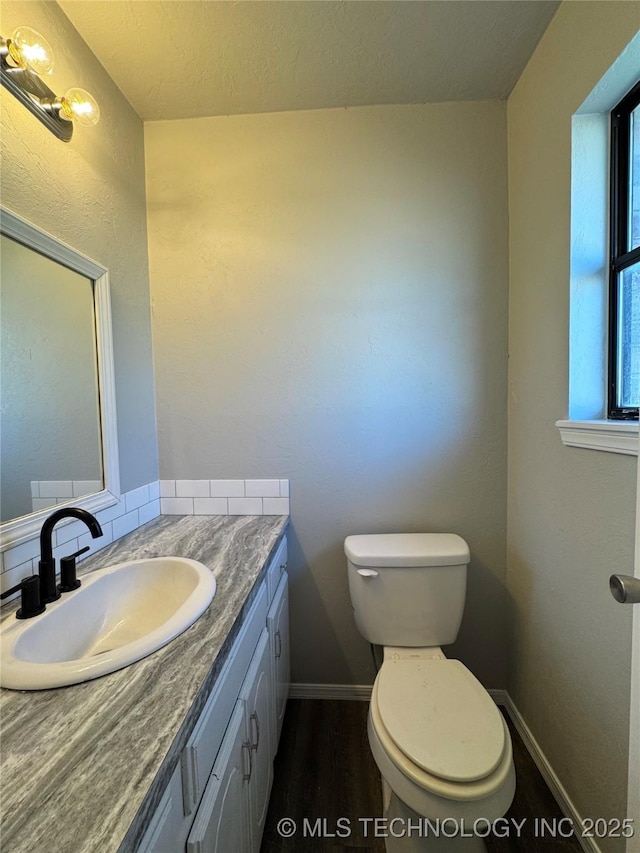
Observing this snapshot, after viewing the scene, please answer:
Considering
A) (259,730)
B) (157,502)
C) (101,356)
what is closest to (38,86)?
(101,356)

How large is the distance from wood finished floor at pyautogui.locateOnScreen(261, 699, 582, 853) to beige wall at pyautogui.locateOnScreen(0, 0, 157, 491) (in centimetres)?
117

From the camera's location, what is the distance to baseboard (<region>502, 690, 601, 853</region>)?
3.31 feet

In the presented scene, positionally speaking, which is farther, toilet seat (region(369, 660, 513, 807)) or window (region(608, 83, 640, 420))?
window (region(608, 83, 640, 420))

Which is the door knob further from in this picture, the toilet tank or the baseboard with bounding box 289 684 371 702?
the baseboard with bounding box 289 684 371 702

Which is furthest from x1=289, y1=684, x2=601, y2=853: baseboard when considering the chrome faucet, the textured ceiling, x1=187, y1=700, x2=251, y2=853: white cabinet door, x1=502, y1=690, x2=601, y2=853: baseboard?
the textured ceiling

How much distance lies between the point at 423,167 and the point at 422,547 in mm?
1498

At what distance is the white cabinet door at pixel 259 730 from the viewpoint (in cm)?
86

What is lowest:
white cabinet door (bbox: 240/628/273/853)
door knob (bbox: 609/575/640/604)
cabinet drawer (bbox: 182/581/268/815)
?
white cabinet door (bbox: 240/628/273/853)

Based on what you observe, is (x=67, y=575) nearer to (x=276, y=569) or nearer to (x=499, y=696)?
(x=276, y=569)

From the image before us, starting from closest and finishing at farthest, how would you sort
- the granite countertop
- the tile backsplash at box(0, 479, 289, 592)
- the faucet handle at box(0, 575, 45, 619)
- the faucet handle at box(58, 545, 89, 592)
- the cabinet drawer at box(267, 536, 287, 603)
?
the granite countertop < the faucet handle at box(0, 575, 45, 619) < the faucet handle at box(58, 545, 89, 592) < the tile backsplash at box(0, 479, 289, 592) < the cabinet drawer at box(267, 536, 287, 603)

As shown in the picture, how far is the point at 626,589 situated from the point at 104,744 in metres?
0.80

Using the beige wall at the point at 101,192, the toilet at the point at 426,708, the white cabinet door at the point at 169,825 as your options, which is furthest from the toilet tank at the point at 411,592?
the beige wall at the point at 101,192

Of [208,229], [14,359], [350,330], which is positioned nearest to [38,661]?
[14,359]

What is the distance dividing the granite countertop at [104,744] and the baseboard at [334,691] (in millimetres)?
1071
